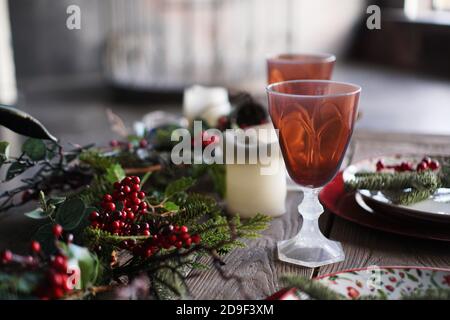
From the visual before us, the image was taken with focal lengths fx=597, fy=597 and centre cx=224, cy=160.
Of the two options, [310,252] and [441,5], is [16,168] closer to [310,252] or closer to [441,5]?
[310,252]

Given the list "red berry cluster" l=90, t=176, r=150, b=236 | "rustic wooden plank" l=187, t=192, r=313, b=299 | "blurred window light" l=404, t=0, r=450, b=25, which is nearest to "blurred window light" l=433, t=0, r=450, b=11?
"blurred window light" l=404, t=0, r=450, b=25

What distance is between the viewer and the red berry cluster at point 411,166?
738mm

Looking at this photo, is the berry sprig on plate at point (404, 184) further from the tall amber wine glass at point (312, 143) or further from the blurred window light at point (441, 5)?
the blurred window light at point (441, 5)

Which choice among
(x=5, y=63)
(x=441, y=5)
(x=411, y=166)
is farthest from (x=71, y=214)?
(x=441, y=5)

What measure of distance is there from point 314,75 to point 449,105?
8.98 feet

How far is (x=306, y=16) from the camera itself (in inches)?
185

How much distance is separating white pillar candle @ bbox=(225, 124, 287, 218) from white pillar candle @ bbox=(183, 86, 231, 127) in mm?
338

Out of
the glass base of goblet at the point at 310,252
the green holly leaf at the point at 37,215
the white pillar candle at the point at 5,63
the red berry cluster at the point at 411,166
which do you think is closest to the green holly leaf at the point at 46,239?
the green holly leaf at the point at 37,215

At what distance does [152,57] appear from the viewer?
378cm

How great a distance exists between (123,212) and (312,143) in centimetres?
20

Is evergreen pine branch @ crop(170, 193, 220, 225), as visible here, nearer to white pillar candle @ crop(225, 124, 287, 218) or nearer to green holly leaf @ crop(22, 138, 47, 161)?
white pillar candle @ crop(225, 124, 287, 218)

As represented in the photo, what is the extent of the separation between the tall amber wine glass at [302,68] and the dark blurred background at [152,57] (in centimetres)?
239

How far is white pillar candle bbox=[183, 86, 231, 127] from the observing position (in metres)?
1.08

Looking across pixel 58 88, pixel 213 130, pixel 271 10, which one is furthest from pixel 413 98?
pixel 213 130
